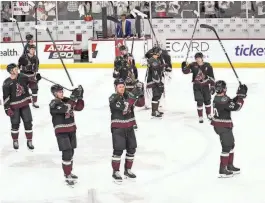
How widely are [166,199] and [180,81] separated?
7339mm

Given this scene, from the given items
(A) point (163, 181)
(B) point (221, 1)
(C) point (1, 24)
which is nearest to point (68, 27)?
(C) point (1, 24)

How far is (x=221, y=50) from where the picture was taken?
15.4 meters

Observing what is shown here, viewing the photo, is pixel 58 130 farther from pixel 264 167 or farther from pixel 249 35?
pixel 249 35

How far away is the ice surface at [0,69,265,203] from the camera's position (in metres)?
7.14

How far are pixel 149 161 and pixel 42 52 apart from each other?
8380 mm

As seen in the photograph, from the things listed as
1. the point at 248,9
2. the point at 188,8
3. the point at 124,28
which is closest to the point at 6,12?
the point at 124,28

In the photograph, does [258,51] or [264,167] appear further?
[258,51]

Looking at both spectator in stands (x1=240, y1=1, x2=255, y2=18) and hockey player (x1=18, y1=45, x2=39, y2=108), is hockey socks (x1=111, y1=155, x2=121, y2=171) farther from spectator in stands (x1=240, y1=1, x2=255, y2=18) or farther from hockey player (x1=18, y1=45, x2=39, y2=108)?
spectator in stands (x1=240, y1=1, x2=255, y2=18)

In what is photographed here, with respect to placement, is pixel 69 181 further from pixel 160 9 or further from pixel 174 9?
pixel 174 9

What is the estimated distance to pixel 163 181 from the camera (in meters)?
7.61

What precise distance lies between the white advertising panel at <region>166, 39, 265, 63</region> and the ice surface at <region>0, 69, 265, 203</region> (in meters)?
3.14

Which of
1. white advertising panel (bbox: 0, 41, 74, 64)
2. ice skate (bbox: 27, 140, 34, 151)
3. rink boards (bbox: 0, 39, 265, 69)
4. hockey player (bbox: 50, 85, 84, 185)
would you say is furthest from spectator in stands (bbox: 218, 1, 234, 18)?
hockey player (bbox: 50, 85, 84, 185)

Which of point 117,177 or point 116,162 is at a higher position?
point 116,162

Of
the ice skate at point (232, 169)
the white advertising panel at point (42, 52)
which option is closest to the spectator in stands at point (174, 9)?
the white advertising panel at point (42, 52)
